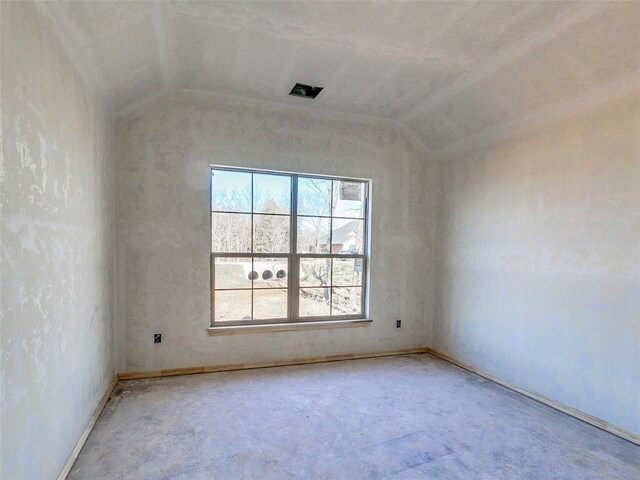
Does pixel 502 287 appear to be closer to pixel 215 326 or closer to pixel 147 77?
pixel 215 326

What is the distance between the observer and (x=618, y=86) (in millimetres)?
2365

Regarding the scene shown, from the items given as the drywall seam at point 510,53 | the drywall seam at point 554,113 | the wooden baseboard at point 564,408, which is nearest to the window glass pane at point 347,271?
the wooden baseboard at point 564,408

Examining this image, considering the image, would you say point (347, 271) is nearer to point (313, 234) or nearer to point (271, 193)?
point (313, 234)

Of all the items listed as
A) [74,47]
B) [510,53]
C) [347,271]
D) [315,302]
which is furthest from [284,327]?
[510,53]

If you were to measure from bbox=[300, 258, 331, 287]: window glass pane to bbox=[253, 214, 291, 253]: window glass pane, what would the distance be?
0.97 ft

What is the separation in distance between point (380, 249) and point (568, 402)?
7.35ft

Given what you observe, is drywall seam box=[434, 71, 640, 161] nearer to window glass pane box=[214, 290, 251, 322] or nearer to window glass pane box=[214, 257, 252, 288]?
window glass pane box=[214, 257, 252, 288]

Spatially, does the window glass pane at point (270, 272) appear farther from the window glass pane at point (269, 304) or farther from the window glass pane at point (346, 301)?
the window glass pane at point (346, 301)

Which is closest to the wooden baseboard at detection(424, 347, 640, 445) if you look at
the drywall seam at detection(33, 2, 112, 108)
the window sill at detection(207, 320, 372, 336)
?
the window sill at detection(207, 320, 372, 336)

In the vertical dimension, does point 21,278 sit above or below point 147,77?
below

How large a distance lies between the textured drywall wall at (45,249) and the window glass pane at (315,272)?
1998 mm

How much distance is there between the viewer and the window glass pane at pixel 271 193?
11.7 ft

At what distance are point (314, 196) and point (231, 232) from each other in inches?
41.0

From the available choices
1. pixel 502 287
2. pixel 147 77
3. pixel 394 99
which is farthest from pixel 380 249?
pixel 147 77
